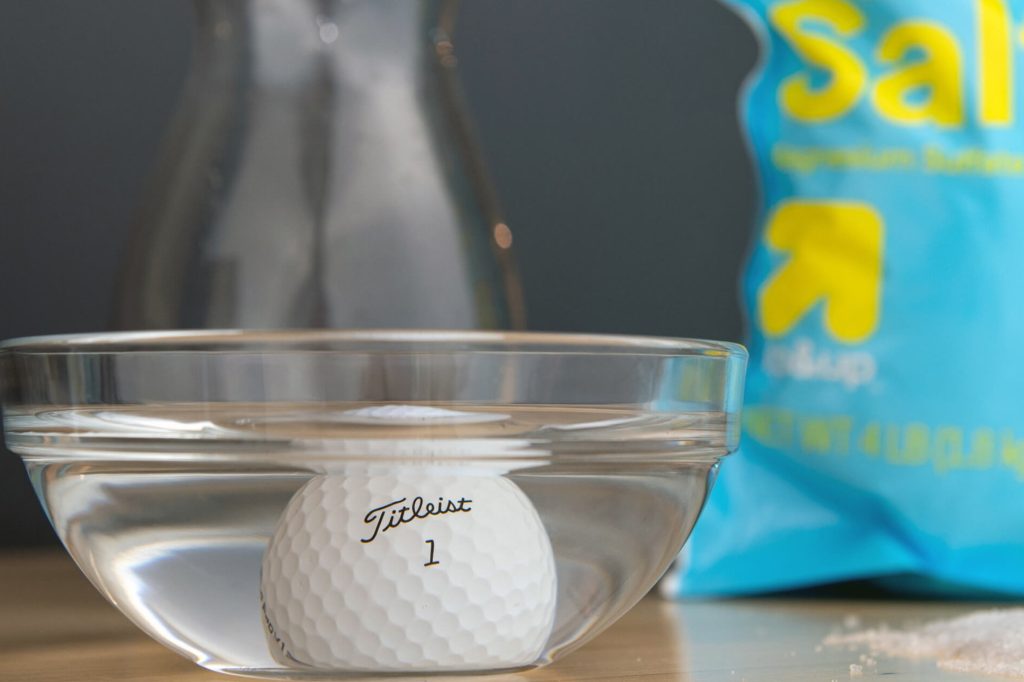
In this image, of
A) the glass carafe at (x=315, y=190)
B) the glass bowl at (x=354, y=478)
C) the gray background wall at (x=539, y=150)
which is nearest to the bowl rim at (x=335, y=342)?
the glass bowl at (x=354, y=478)

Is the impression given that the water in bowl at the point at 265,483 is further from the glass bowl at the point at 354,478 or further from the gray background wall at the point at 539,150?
the gray background wall at the point at 539,150

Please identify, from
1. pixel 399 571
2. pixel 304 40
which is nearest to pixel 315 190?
pixel 304 40

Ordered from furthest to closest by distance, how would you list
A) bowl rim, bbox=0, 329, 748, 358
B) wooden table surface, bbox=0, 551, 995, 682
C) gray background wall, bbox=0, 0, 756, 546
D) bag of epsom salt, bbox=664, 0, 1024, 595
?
gray background wall, bbox=0, 0, 756, 546
bag of epsom salt, bbox=664, 0, 1024, 595
wooden table surface, bbox=0, 551, 995, 682
bowl rim, bbox=0, 329, 748, 358

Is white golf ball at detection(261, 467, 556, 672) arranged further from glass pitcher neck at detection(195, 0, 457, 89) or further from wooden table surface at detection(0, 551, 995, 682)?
glass pitcher neck at detection(195, 0, 457, 89)

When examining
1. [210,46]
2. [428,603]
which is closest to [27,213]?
[210,46]

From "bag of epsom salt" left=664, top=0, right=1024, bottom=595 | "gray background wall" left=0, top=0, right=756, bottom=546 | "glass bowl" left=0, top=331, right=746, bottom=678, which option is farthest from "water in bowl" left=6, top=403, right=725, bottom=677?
"gray background wall" left=0, top=0, right=756, bottom=546

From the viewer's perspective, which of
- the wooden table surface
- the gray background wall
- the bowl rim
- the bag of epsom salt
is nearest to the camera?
the bowl rim
